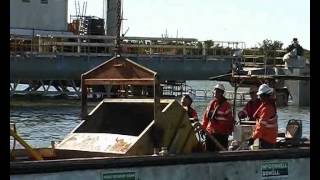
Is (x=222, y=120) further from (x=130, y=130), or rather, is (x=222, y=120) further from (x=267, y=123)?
(x=130, y=130)

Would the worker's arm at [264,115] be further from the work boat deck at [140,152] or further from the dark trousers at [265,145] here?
the work boat deck at [140,152]

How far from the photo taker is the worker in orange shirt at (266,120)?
29.2 ft

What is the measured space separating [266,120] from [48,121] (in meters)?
24.9

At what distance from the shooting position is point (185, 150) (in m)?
8.54

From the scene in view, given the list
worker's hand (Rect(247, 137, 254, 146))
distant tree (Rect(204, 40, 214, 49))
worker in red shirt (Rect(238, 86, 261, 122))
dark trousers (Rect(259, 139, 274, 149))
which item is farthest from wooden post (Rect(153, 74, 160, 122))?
distant tree (Rect(204, 40, 214, 49))

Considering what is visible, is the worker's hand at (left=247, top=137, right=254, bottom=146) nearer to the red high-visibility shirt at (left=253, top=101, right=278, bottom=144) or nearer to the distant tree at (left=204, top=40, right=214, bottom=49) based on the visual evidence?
the red high-visibility shirt at (left=253, top=101, right=278, bottom=144)

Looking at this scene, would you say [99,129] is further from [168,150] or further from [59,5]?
[59,5]

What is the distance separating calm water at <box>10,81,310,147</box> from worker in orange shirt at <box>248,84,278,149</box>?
10.1 meters

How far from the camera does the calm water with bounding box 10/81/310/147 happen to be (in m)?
24.7

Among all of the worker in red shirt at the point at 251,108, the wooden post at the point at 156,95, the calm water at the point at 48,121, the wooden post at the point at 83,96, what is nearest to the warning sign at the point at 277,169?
the wooden post at the point at 156,95

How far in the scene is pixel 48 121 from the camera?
32.9 metres

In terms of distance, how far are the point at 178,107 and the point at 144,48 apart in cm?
3638

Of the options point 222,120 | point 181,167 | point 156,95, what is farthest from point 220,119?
point 181,167
